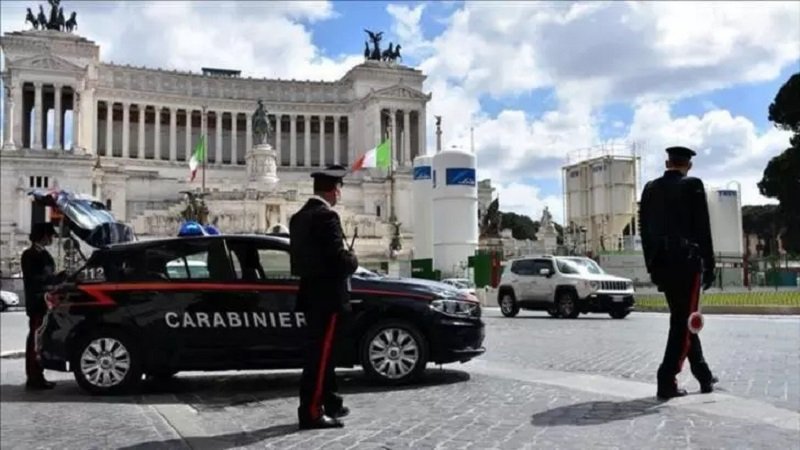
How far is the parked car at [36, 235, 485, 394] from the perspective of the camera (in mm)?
9141

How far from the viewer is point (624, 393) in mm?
8242

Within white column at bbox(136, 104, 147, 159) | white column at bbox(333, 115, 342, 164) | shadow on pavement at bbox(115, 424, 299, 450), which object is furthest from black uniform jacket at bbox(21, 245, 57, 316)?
white column at bbox(333, 115, 342, 164)

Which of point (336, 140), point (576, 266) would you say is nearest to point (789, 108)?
point (576, 266)

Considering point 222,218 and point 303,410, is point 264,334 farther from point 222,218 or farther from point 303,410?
point 222,218

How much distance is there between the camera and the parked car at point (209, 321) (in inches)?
360

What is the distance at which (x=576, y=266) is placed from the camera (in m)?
24.4

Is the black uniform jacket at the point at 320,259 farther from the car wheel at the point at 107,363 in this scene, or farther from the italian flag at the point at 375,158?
the italian flag at the point at 375,158

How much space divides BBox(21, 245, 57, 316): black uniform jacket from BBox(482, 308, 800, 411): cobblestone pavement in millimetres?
5889

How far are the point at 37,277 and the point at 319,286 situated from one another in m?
5.04

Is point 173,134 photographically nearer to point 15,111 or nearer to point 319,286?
point 15,111

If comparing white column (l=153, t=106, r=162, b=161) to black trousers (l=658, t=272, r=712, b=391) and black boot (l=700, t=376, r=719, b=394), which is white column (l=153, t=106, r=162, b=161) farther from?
black trousers (l=658, t=272, r=712, b=391)

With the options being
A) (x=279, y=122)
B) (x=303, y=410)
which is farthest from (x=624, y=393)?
(x=279, y=122)

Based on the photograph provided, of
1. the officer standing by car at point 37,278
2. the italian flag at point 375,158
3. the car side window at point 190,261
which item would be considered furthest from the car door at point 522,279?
the italian flag at point 375,158

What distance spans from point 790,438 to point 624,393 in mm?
2127
